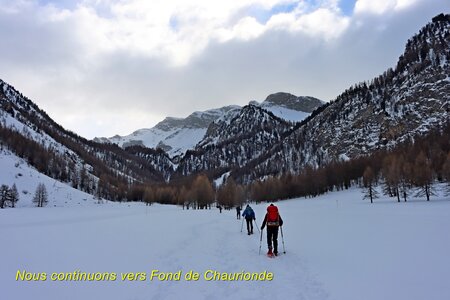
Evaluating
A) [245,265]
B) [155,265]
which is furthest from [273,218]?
[155,265]

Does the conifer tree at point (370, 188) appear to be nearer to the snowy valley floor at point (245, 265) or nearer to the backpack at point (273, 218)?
the snowy valley floor at point (245, 265)

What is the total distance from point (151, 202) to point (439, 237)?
14600 centimetres

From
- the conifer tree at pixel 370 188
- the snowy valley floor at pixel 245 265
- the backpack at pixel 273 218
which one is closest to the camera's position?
the snowy valley floor at pixel 245 265

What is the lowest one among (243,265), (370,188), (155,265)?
(243,265)

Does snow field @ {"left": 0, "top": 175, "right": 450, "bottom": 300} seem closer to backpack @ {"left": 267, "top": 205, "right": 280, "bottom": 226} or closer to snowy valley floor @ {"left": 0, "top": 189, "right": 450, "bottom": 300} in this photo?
snowy valley floor @ {"left": 0, "top": 189, "right": 450, "bottom": 300}

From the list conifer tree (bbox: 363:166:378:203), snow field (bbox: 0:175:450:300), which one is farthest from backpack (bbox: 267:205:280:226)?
conifer tree (bbox: 363:166:378:203)

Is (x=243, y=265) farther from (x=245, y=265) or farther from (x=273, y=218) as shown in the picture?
(x=273, y=218)

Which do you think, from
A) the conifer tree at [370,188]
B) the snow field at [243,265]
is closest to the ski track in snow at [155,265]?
the snow field at [243,265]

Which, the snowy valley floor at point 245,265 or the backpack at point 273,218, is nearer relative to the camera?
the snowy valley floor at point 245,265

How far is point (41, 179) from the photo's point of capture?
121m

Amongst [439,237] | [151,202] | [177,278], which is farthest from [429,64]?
[177,278]

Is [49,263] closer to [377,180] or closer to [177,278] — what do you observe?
[177,278]

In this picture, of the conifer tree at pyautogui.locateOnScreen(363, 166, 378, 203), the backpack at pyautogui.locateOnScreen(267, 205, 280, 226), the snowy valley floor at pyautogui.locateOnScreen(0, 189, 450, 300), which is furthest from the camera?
the conifer tree at pyautogui.locateOnScreen(363, 166, 378, 203)

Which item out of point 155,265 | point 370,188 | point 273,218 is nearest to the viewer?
point 155,265
